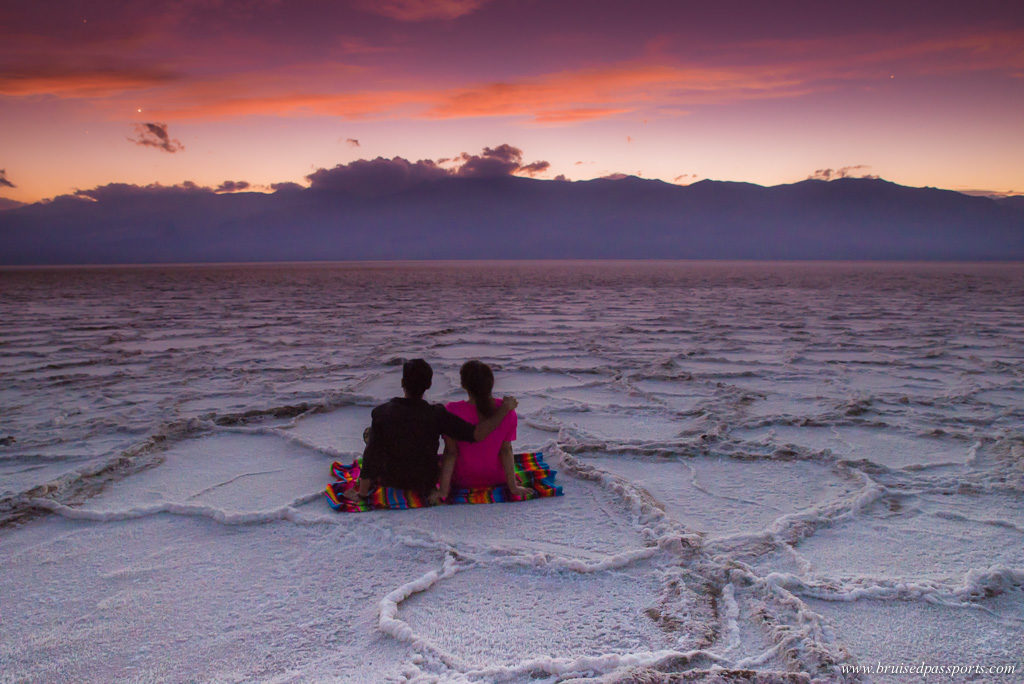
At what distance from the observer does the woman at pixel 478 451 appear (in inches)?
92.7

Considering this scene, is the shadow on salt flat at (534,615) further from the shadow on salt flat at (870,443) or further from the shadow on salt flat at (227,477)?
the shadow on salt flat at (870,443)

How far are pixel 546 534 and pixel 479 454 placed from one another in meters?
0.45

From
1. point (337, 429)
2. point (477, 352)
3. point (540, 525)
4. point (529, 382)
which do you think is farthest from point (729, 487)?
point (477, 352)

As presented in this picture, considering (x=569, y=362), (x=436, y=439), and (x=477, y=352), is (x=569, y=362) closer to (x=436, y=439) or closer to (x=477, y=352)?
(x=477, y=352)

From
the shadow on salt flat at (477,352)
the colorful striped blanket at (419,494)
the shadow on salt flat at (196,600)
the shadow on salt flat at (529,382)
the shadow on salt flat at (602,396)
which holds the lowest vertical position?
the shadow on salt flat at (196,600)

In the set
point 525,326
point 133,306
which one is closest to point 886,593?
point 525,326

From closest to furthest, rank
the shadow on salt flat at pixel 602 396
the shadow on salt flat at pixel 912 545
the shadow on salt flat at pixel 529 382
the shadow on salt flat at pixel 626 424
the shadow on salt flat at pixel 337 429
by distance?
the shadow on salt flat at pixel 912 545 → the shadow on salt flat at pixel 337 429 → the shadow on salt flat at pixel 626 424 → the shadow on salt flat at pixel 602 396 → the shadow on salt flat at pixel 529 382

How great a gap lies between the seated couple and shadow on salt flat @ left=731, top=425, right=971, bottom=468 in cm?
157

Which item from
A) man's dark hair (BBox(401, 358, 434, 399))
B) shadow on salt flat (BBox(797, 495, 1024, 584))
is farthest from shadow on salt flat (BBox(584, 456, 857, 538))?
man's dark hair (BBox(401, 358, 434, 399))

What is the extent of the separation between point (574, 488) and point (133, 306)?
40.1 feet

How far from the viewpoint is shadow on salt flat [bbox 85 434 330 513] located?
8.28ft

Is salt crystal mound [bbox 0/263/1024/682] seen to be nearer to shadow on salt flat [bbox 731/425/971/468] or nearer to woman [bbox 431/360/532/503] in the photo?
shadow on salt flat [bbox 731/425/971/468]

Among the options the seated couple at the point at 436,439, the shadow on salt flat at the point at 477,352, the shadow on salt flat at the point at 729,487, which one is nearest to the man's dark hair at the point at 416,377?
the seated couple at the point at 436,439

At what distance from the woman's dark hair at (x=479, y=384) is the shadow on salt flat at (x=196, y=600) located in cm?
58
